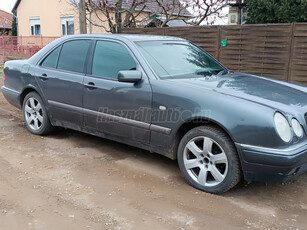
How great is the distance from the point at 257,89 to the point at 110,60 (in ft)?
5.96

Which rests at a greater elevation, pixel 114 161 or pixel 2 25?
pixel 2 25

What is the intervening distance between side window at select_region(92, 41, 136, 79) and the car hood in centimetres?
75

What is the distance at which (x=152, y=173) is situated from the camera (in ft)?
12.8

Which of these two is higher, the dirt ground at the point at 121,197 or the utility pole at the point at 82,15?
the utility pole at the point at 82,15

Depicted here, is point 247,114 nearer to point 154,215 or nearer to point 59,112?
point 154,215

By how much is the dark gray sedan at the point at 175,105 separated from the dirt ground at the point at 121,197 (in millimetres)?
295

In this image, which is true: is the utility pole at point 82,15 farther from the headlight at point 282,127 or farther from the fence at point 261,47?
the headlight at point 282,127

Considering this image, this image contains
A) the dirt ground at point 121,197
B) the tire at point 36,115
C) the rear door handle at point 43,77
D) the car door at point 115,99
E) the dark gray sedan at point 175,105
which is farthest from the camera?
the tire at point 36,115

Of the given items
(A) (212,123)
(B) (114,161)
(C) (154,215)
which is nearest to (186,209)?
(C) (154,215)

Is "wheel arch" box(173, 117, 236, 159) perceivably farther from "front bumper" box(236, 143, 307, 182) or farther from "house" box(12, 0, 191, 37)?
"house" box(12, 0, 191, 37)

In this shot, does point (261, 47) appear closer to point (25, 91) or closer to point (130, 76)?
point (130, 76)

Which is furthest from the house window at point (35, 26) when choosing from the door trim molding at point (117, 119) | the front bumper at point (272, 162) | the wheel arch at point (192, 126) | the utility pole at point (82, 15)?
the front bumper at point (272, 162)

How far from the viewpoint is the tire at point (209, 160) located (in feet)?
10.5

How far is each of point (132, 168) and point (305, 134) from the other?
1.95 meters
